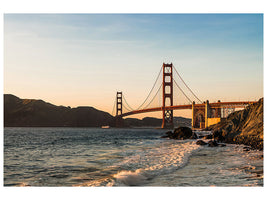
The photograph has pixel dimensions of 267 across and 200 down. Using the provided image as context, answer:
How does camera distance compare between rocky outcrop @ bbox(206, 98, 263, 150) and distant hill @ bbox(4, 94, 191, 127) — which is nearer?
rocky outcrop @ bbox(206, 98, 263, 150)

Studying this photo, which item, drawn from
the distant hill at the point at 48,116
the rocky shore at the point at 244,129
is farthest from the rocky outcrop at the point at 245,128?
the distant hill at the point at 48,116

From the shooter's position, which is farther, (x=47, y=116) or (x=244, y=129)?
(x=47, y=116)

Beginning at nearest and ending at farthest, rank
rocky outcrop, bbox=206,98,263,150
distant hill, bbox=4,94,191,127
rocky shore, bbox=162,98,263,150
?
rocky shore, bbox=162,98,263,150
rocky outcrop, bbox=206,98,263,150
distant hill, bbox=4,94,191,127

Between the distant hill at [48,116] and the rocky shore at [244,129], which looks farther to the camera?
the distant hill at [48,116]

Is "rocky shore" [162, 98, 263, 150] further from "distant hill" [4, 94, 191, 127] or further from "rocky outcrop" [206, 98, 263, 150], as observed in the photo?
"distant hill" [4, 94, 191, 127]

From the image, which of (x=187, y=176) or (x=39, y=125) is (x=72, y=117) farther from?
(x=187, y=176)

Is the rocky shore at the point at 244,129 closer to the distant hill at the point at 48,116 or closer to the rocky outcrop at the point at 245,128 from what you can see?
the rocky outcrop at the point at 245,128

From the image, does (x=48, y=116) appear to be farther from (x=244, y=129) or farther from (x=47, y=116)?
(x=244, y=129)

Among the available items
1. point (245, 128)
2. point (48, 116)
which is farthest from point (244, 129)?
point (48, 116)

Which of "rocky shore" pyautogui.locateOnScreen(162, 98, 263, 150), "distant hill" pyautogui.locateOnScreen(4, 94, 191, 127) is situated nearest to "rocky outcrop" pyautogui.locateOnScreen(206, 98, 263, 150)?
"rocky shore" pyautogui.locateOnScreen(162, 98, 263, 150)
